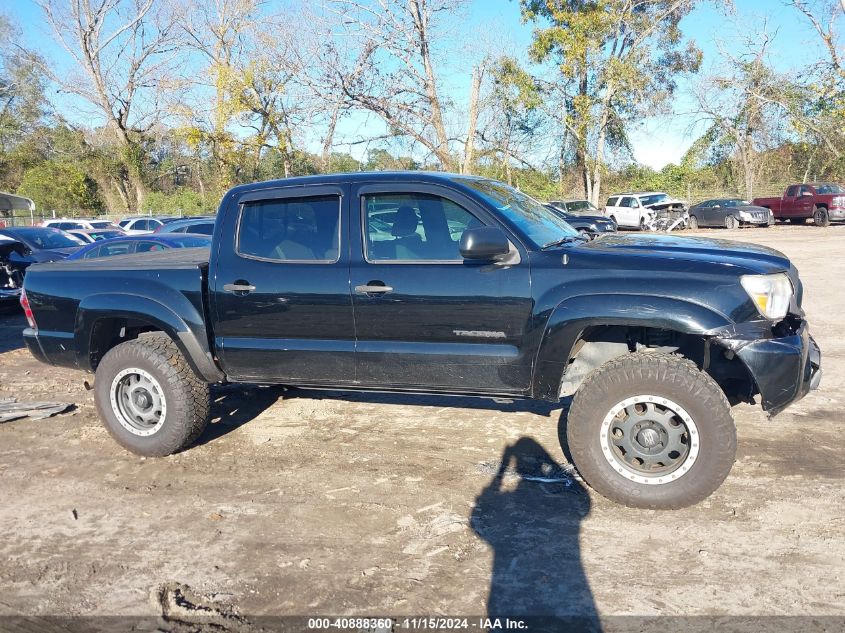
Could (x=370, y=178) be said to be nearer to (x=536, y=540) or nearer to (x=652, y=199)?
(x=536, y=540)

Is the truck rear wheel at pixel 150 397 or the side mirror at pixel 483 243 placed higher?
the side mirror at pixel 483 243

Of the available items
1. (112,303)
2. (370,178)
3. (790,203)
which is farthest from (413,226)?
(790,203)

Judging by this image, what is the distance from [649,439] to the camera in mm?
3748

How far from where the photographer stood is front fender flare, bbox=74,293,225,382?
15.1 feet

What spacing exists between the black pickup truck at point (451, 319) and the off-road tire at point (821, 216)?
84.8ft

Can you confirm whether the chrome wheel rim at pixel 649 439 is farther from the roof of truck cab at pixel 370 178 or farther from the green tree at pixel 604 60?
the green tree at pixel 604 60

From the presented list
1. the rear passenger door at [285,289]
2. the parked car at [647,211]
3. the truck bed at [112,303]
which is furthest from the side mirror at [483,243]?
the parked car at [647,211]

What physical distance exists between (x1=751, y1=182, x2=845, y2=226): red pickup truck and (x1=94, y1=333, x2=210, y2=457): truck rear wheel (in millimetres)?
27677

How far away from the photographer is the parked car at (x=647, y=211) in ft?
94.2

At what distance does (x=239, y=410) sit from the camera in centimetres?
593

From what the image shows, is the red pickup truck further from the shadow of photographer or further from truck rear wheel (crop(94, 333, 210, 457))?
truck rear wheel (crop(94, 333, 210, 457))

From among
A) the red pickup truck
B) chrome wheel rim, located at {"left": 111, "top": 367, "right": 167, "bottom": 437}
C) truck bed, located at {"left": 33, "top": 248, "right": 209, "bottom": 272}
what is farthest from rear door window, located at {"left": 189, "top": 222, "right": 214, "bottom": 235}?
the red pickup truck

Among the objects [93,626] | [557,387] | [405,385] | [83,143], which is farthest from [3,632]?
[83,143]

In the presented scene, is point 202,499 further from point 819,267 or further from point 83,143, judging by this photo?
point 83,143
